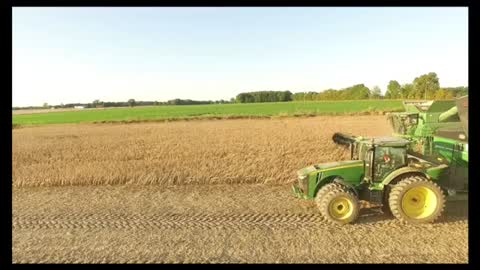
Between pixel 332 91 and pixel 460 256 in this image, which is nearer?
pixel 460 256

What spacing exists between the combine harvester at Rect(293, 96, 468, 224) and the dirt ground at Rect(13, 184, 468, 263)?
1.08ft

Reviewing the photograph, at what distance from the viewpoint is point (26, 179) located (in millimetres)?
9820

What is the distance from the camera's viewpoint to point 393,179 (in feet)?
20.5

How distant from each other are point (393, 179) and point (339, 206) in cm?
118

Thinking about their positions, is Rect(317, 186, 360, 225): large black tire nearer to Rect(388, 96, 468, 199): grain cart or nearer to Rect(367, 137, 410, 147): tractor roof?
Rect(367, 137, 410, 147): tractor roof

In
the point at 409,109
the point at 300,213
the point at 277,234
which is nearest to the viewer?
the point at 277,234

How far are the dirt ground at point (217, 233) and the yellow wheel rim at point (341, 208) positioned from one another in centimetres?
23

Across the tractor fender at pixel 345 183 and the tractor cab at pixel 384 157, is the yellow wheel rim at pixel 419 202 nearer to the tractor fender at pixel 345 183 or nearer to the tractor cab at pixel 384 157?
the tractor cab at pixel 384 157

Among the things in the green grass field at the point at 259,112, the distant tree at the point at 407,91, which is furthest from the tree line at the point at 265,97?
the distant tree at the point at 407,91

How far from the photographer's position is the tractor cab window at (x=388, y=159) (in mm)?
6293

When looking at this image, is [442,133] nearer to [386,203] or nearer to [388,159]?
[388,159]
